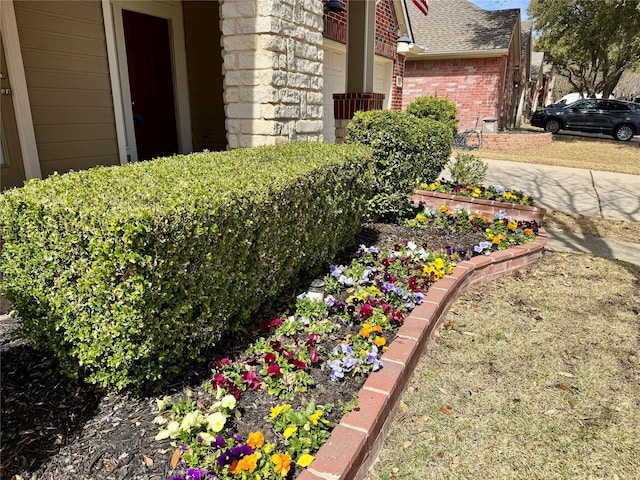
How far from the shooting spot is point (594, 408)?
2.64 meters

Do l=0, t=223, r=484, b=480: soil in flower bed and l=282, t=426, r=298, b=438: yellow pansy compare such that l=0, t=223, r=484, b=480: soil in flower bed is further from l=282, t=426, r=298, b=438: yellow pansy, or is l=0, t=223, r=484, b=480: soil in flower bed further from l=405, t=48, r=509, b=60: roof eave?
l=405, t=48, r=509, b=60: roof eave

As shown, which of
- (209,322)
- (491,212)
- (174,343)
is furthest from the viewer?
(491,212)

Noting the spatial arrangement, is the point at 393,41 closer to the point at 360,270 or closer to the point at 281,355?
the point at 360,270

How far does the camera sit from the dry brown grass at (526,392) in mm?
2254

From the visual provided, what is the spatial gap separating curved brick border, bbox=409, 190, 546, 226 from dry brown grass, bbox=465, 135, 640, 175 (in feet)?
22.7

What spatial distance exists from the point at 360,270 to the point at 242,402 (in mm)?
1777

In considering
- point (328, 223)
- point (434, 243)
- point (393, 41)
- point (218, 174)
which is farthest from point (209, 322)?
point (393, 41)

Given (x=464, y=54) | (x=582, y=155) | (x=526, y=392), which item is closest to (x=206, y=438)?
(x=526, y=392)

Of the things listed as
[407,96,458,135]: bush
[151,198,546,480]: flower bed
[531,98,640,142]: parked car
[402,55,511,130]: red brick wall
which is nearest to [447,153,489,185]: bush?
[151,198,546,480]: flower bed

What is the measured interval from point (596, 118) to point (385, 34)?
509 inches

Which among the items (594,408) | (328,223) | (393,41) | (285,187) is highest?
(393,41)

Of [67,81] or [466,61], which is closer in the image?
[67,81]

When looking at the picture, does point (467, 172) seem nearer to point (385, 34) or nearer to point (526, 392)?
point (526, 392)

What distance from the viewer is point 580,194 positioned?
8.15 m
